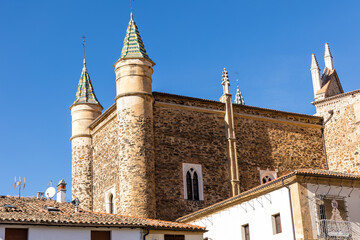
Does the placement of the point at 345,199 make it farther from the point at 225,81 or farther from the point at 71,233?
the point at 71,233

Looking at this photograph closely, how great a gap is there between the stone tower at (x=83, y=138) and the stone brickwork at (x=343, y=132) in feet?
44.0

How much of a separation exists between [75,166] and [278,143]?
1146cm

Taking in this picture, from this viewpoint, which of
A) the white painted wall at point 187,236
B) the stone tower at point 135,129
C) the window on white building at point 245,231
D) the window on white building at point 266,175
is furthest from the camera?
the window on white building at point 266,175

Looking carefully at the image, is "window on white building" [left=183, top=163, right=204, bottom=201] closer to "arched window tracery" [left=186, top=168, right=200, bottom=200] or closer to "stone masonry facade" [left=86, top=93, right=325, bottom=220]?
"arched window tracery" [left=186, top=168, right=200, bottom=200]

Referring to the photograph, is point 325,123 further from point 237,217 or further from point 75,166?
point 75,166

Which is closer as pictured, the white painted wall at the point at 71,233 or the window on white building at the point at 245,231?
the white painted wall at the point at 71,233

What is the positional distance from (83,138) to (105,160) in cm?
304

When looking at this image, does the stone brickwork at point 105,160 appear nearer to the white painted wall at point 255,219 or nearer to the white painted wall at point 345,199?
the white painted wall at point 255,219

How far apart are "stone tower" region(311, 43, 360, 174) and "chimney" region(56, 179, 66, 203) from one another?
14736mm

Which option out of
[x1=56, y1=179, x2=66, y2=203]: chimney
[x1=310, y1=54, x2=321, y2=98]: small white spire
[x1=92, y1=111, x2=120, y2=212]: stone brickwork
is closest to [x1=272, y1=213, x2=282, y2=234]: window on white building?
[x1=92, y1=111, x2=120, y2=212]: stone brickwork

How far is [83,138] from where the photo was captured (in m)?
32.7

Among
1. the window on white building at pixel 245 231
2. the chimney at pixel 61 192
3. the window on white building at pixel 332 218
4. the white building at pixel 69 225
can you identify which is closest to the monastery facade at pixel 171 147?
the chimney at pixel 61 192

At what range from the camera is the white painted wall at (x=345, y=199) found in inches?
851

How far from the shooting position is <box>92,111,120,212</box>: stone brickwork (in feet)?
94.3
